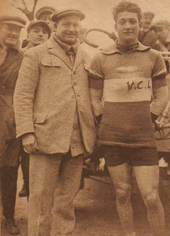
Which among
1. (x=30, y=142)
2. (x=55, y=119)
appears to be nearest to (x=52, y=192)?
(x=30, y=142)

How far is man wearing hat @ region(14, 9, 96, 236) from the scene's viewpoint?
7.31ft

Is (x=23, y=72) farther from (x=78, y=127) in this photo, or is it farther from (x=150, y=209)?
(x=150, y=209)

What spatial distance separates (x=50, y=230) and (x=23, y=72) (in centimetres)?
109

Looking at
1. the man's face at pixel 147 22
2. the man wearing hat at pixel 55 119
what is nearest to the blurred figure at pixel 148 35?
the man's face at pixel 147 22

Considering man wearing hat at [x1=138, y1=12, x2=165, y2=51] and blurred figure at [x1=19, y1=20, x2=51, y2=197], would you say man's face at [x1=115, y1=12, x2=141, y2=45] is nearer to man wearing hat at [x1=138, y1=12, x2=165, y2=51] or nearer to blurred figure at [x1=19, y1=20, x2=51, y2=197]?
man wearing hat at [x1=138, y1=12, x2=165, y2=51]

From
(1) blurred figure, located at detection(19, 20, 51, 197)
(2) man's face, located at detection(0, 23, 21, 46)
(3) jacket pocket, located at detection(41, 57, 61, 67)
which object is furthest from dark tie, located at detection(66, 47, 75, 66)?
(1) blurred figure, located at detection(19, 20, 51, 197)

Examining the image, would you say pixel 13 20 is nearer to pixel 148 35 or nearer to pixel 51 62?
pixel 51 62

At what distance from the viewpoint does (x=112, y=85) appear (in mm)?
2352

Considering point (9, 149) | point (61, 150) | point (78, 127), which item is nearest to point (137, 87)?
point (78, 127)

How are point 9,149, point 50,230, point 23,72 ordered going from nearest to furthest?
point 23,72, point 50,230, point 9,149

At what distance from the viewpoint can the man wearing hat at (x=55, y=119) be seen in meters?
2.23

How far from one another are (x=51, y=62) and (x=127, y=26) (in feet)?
1.79

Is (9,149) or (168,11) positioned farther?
(168,11)

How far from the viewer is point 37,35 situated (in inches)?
125
